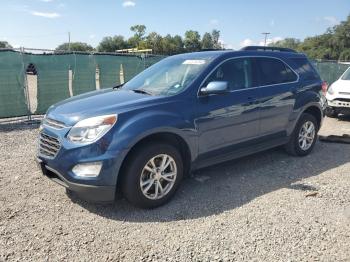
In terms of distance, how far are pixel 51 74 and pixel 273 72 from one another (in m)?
6.37

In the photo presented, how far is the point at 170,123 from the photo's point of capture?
4.25 m

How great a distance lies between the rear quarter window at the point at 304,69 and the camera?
620 centimetres

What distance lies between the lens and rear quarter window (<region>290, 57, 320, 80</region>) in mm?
6195

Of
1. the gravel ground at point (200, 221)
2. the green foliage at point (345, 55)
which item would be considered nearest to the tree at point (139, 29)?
the green foliage at point (345, 55)

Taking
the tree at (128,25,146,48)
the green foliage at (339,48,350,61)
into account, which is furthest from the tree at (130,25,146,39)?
the green foliage at (339,48,350,61)

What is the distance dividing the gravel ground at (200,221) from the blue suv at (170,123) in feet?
1.02

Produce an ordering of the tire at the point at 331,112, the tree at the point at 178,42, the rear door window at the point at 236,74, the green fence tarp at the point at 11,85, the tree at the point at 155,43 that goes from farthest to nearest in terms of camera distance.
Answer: the tree at the point at 178,42
the tree at the point at 155,43
the tire at the point at 331,112
the green fence tarp at the point at 11,85
the rear door window at the point at 236,74

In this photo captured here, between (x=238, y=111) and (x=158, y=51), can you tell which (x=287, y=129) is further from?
(x=158, y=51)

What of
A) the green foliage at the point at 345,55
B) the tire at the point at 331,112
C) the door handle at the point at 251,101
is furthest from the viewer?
the green foliage at the point at 345,55

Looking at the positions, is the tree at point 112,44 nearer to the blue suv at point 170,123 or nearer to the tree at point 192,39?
the tree at point 192,39

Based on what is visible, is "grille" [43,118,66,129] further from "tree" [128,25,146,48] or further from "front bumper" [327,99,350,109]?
"tree" [128,25,146,48]

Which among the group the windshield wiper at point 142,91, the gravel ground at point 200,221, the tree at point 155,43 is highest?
the tree at point 155,43

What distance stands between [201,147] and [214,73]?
39.6 inches

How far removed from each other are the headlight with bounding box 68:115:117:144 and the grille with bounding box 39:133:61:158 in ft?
0.78
